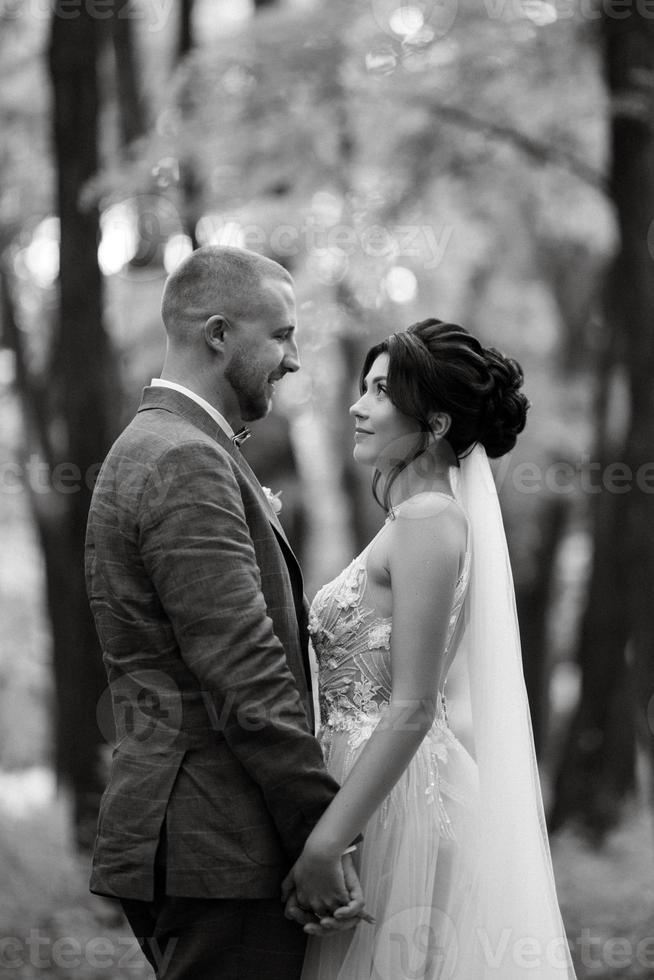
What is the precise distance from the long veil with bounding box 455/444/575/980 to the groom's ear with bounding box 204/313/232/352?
775 mm

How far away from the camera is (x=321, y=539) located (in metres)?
17.2

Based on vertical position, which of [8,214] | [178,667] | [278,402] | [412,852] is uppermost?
[8,214]

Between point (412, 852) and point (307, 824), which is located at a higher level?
point (307, 824)

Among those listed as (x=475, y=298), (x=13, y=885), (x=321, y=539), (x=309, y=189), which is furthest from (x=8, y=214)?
(x=321, y=539)

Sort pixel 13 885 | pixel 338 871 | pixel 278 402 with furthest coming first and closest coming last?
pixel 278 402, pixel 13 885, pixel 338 871

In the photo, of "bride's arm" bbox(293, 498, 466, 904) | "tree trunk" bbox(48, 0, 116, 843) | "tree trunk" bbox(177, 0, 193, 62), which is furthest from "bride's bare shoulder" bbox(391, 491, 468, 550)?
"tree trunk" bbox(177, 0, 193, 62)

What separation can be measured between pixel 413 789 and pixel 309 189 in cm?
597

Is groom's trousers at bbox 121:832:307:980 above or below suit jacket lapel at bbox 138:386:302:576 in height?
below

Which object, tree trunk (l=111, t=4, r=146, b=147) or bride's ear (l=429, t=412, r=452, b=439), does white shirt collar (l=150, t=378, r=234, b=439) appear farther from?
tree trunk (l=111, t=4, r=146, b=147)

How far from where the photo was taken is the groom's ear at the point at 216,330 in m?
2.85

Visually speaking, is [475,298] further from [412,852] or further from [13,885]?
[412,852]

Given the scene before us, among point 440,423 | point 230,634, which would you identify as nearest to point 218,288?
point 440,423

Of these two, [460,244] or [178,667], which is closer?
[178,667]

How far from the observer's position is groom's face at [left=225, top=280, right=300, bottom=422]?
9.41ft
